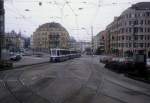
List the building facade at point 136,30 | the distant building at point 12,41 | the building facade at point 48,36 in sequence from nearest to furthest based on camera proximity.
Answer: the building facade at point 136,30 < the distant building at point 12,41 < the building facade at point 48,36

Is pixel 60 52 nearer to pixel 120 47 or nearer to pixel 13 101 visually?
pixel 13 101

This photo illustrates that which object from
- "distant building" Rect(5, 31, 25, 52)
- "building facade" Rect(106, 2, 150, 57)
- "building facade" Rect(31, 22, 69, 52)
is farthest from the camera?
"building facade" Rect(31, 22, 69, 52)

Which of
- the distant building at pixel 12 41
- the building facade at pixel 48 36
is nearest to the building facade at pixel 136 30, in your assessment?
the building facade at pixel 48 36

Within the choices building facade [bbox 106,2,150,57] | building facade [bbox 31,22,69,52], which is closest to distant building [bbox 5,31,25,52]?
building facade [bbox 31,22,69,52]

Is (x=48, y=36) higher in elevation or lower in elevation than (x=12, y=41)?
higher

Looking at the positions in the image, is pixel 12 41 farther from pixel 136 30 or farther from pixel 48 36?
pixel 136 30

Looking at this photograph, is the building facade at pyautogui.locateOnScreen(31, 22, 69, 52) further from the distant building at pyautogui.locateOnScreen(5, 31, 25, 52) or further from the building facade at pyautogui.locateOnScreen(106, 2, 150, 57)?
the building facade at pyautogui.locateOnScreen(106, 2, 150, 57)

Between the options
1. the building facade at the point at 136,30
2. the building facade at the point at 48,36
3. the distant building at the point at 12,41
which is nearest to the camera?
the building facade at the point at 136,30

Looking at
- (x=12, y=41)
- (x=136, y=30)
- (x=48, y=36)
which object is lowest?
(x=12, y=41)

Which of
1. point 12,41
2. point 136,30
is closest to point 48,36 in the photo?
point 12,41

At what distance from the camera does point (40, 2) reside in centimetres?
2911

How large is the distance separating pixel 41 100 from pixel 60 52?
1695 inches

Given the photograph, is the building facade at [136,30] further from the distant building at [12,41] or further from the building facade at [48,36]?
the distant building at [12,41]

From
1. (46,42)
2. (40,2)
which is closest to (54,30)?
(46,42)
